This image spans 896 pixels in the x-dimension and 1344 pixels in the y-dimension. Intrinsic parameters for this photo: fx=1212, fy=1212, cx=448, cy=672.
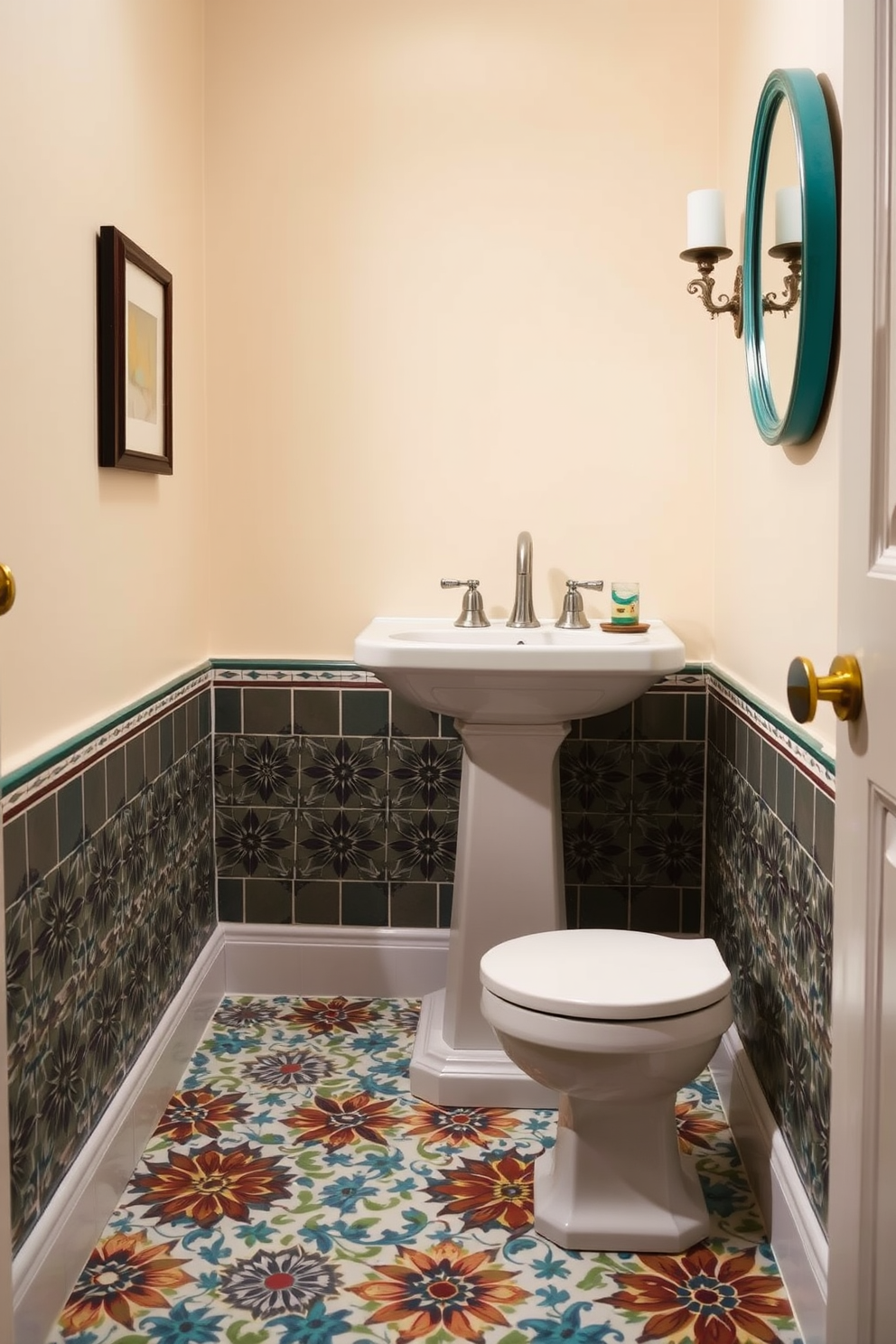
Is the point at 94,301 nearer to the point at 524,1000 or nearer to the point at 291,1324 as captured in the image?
the point at 524,1000

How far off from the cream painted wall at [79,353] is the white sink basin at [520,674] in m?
0.46

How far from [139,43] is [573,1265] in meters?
2.19

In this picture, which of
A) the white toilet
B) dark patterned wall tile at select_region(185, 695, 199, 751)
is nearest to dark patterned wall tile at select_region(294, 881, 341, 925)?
dark patterned wall tile at select_region(185, 695, 199, 751)

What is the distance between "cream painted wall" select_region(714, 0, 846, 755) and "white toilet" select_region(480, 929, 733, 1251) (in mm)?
470

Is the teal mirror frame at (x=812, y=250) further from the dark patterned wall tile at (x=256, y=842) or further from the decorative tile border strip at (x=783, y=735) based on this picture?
the dark patterned wall tile at (x=256, y=842)

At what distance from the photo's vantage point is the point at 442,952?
9.29 ft

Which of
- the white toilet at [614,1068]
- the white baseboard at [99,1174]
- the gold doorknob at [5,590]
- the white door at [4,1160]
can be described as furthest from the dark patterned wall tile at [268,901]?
the gold doorknob at [5,590]

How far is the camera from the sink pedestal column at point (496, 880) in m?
2.32

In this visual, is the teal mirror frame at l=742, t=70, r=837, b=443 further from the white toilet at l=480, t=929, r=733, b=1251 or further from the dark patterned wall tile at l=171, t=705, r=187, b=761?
the dark patterned wall tile at l=171, t=705, r=187, b=761

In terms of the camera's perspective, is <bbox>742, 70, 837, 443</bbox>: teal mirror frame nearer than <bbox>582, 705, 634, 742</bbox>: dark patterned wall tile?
Yes

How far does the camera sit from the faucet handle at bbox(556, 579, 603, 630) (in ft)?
8.40

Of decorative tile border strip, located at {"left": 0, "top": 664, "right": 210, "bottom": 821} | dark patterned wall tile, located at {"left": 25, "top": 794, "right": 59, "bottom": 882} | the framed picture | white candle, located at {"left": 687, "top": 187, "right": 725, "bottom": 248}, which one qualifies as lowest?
dark patterned wall tile, located at {"left": 25, "top": 794, "right": 59, "bottom": 882}

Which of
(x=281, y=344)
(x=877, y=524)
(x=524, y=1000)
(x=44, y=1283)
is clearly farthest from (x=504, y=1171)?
(x=281, y=344)

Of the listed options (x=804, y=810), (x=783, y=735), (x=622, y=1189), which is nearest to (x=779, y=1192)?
(x=622, y=1189)
